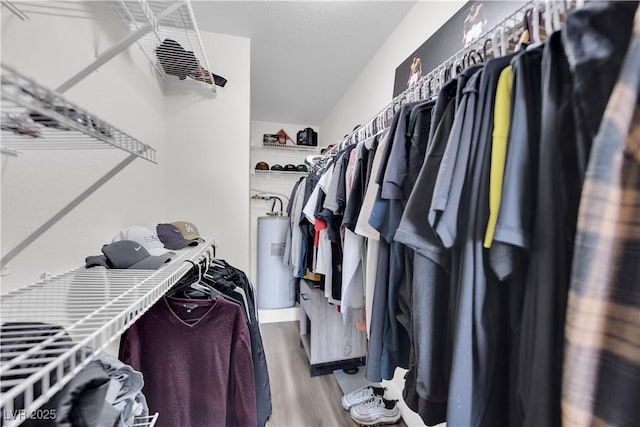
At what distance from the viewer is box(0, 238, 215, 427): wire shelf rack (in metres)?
0.29

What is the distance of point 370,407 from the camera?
4.79ft

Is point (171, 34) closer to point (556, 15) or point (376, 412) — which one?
point (556, 15)

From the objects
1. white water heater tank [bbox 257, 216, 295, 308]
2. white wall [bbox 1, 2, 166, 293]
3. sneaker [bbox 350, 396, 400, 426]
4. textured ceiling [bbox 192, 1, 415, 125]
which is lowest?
sneaker [bbox 350, 396, 400, 426]

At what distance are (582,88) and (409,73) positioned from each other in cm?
141

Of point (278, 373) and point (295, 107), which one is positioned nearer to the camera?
point (278, 373)

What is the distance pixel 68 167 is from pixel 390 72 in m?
1.94

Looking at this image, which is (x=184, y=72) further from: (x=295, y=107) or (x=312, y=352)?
(x=312, y=352)

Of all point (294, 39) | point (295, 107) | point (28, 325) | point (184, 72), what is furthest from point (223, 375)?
point (295, 107)

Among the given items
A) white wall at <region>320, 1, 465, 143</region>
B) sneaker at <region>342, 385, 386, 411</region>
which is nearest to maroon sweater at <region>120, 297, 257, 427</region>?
sneaker at <region>342, 385, 386, 411</region>

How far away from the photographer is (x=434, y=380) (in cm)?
55

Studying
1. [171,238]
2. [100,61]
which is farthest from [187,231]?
[100,61]

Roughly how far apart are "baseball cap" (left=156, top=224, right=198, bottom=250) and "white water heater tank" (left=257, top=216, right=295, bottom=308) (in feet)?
5.23

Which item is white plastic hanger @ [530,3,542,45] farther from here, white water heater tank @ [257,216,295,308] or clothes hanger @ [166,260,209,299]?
white water heater tank @ [257,216,295,308]

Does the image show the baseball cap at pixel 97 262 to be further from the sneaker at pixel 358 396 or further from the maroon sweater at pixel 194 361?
the sneaker at pixel 358 396
